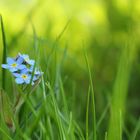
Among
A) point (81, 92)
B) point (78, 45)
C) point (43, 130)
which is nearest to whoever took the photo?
point (43, 130)

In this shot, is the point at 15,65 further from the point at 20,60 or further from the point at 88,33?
the point at 88,33

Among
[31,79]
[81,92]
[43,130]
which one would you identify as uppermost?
[31,79]

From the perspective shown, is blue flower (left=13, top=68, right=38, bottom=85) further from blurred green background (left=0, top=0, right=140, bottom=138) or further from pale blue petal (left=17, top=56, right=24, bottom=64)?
blurred green background (left=0, top=0, right=140, bottom=138)

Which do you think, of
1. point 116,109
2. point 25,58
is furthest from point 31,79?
point 116,109

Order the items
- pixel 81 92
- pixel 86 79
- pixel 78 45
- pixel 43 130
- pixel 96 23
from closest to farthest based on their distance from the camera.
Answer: pixel 43 130 → pixel 81 92 → pixel 86 79 → pixel 78 45 → pixel 96 23

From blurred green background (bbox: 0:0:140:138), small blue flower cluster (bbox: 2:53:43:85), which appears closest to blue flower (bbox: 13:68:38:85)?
small blue flower cluster (bbox: 2:53:43:85)

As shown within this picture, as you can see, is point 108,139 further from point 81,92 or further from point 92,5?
point 92,5
